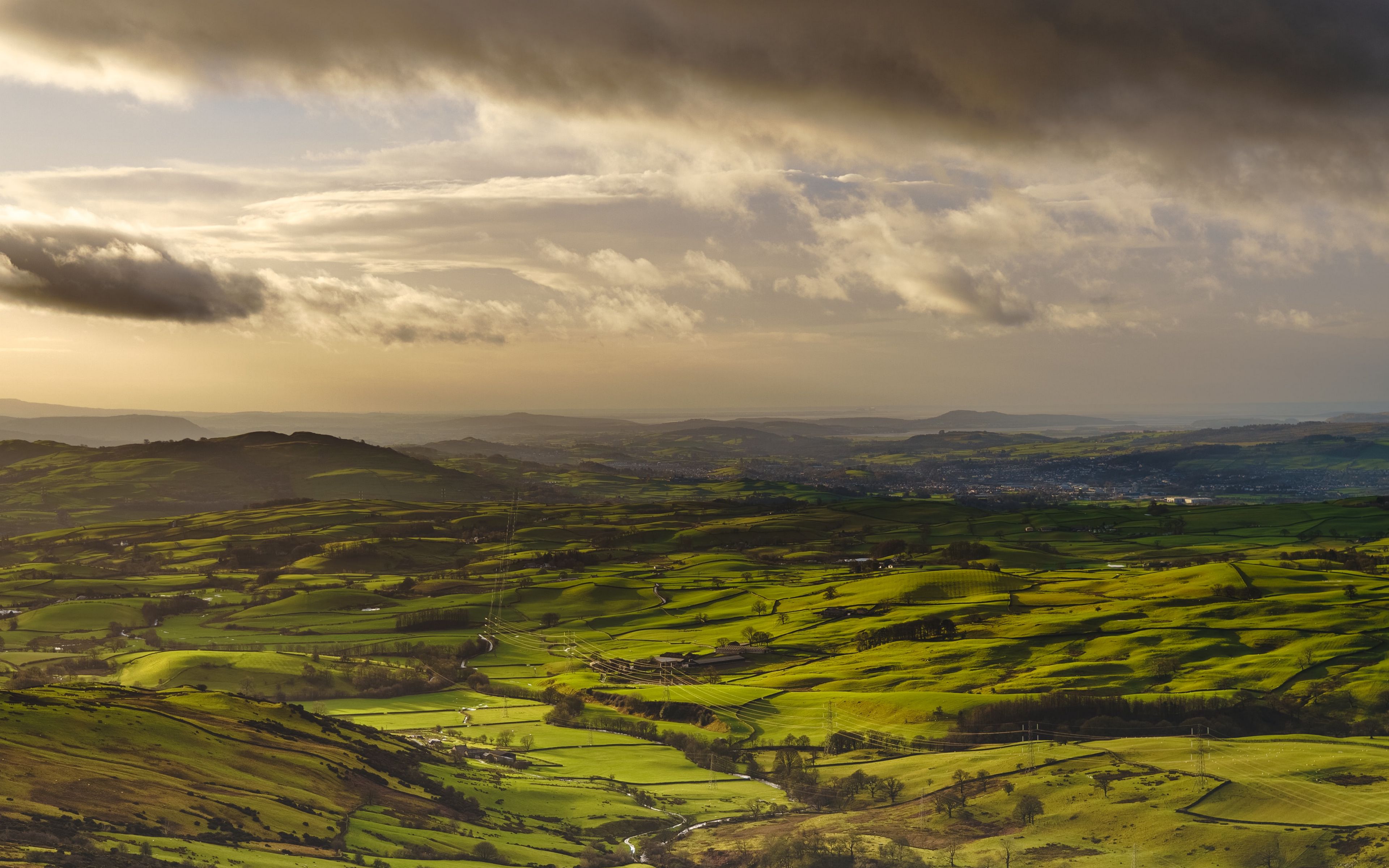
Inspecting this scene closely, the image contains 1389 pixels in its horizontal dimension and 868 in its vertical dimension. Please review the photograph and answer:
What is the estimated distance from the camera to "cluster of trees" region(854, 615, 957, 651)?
160 meters

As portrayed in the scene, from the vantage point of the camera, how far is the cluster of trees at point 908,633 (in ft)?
526

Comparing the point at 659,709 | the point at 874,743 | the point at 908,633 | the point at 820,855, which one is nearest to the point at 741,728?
the point at 659,709

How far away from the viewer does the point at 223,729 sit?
95.0 meters

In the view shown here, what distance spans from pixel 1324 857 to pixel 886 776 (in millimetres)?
37498

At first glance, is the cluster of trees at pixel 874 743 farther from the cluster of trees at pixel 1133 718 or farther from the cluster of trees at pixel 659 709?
the cluster of trees at pixel 659 709

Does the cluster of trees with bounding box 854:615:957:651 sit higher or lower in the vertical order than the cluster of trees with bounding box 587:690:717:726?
higher

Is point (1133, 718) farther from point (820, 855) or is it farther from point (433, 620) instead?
point (433, 620)

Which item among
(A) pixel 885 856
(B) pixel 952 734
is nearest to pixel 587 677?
(B) pixel 952 734

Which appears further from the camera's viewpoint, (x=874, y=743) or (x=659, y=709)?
(x=659, y=709)

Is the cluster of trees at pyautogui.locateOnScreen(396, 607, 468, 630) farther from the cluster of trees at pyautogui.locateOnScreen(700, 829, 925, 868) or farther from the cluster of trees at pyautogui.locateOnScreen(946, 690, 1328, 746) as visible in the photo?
the cluster of trees at pyautogui.locateOnScreen(700, 829, 925, 868)

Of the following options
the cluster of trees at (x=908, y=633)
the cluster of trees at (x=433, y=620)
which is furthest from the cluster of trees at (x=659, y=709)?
the cluster of trees at (x=433, y=620)

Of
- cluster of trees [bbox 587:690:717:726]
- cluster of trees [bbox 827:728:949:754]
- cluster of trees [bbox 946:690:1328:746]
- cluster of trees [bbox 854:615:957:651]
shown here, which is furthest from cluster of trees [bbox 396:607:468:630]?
cluster of trees [bbox 946:690:1328:746]

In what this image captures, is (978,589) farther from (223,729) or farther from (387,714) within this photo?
(223,729)

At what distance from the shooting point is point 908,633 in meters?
164
